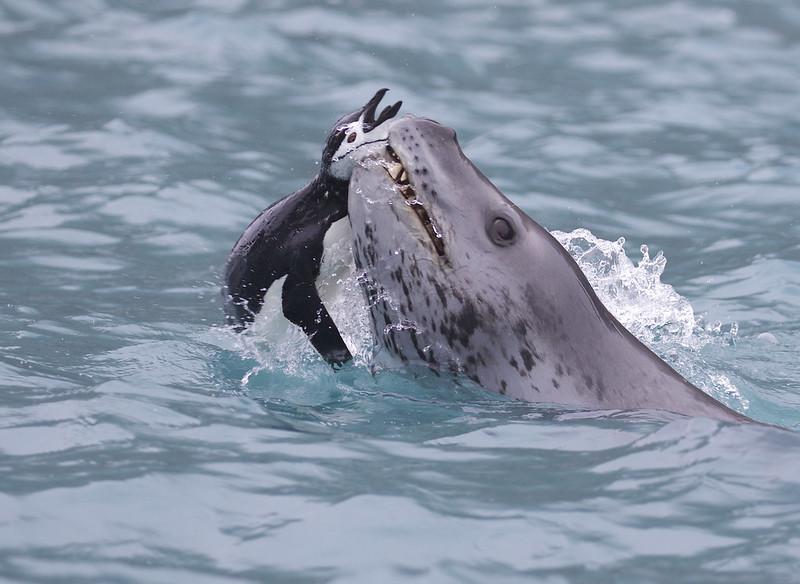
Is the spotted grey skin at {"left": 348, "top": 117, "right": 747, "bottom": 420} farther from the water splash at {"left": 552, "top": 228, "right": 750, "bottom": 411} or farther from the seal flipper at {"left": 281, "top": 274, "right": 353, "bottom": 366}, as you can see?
the water splash at {"left": 552, "top": 228, "right": 750, "bottom": 411}

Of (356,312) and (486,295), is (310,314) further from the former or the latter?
(486,295)

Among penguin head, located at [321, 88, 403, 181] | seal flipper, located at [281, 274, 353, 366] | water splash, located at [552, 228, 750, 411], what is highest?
penguin head, located at [321, 88, 403, 181]

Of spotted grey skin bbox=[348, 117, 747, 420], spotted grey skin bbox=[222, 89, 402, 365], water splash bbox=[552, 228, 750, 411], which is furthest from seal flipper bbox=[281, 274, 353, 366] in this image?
water splash bbox=[552, 228, 750, 411]

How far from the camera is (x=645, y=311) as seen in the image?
8008 mm

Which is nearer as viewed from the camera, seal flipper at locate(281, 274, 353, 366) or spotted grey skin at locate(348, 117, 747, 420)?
spotted grey skin at locate(348, 117, 747, 420)

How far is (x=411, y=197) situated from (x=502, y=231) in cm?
41

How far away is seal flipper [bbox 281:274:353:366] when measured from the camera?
252 inches

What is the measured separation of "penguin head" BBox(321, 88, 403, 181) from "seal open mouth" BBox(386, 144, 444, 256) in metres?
0.11

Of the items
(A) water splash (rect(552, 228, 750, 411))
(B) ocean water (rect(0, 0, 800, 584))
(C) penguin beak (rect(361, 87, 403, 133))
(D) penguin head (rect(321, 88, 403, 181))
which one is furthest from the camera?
(A) water splash (rect(552, 228, 750, 411))

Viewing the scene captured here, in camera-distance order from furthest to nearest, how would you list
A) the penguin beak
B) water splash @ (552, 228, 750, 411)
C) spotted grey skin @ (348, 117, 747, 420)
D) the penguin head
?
water splash @ (552, 228, 750, 411) → the penguin beak → the penguin head → spotted grey skin @ (348, 117, 747, 420)

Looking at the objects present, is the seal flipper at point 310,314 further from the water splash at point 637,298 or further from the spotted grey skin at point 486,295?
the water splash at point 637,298

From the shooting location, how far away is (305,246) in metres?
6.37

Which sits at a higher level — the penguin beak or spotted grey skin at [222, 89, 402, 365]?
the penguin beak

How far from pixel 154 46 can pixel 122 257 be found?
14.6ft
